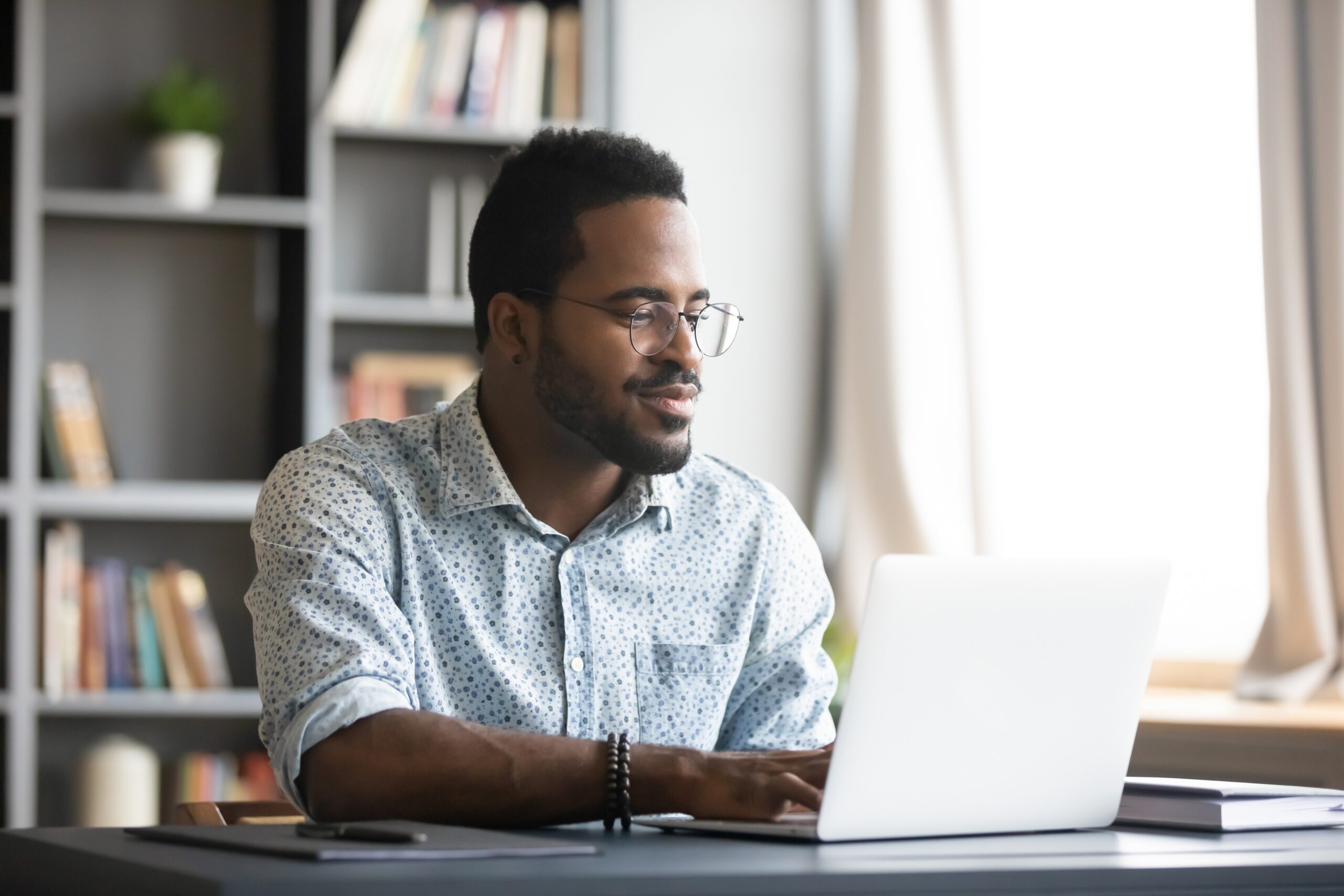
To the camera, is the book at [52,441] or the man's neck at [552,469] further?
the book at [52,441]

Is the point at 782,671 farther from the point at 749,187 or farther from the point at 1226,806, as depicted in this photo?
the point at 749,187

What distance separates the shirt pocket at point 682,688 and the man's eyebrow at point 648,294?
35 centimetres

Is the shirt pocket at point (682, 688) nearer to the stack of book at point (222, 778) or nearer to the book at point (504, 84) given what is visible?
the stack of book at point (222, 778)

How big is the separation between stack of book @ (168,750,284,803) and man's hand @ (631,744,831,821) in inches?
79.3

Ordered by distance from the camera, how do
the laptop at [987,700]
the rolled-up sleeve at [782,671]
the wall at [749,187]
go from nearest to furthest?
the laptop at [987,700], the rolled-up sleeve at [782,671], the wall at [749,187]

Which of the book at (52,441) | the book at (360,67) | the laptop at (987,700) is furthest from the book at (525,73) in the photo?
the laptop at (987,700)

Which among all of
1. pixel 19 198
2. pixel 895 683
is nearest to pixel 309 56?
pixel 19 198

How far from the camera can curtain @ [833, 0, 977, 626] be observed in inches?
131

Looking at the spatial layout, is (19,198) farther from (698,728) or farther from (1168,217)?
(1168,217)

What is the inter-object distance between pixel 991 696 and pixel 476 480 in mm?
682

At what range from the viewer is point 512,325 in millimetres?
1741

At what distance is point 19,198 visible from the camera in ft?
9.49

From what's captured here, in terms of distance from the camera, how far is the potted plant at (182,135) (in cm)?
301

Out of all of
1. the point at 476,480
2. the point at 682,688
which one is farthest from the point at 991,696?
the point at 476,480
